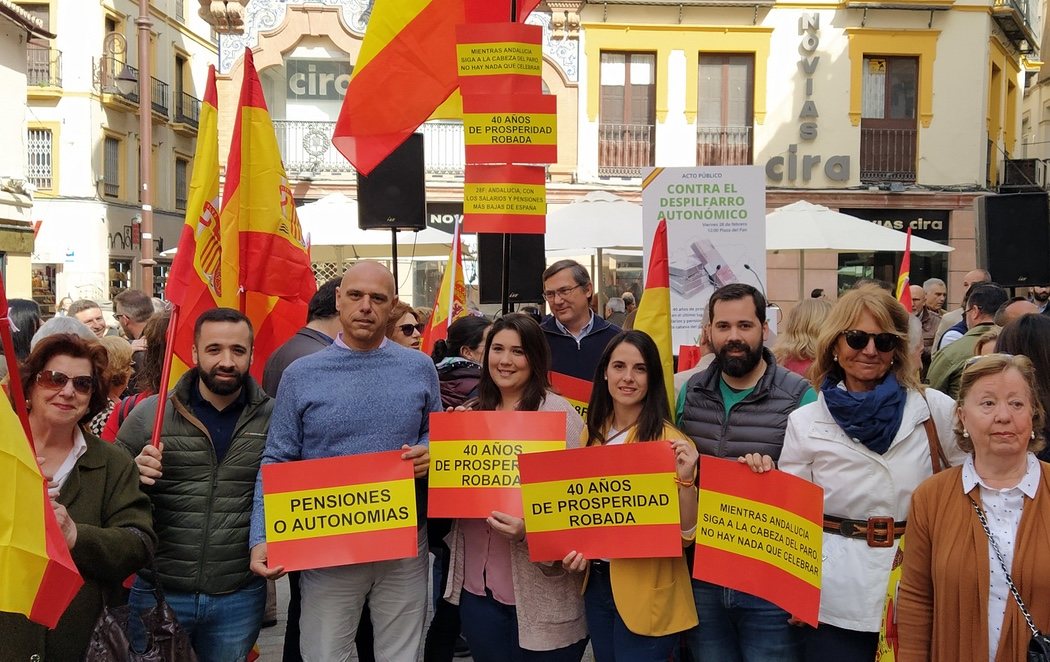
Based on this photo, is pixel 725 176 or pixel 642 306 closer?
pixel 642 306

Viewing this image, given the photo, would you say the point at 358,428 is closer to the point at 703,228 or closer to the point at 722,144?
the point at 703,228

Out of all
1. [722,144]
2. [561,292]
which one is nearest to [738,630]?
[561,292]

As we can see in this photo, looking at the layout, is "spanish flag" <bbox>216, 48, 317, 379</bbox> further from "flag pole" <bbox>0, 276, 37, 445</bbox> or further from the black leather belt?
the black leather belt

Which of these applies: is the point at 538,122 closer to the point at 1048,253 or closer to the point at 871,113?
the point at 1048,253

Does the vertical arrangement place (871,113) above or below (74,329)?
above

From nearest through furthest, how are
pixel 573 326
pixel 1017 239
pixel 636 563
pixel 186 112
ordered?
pixel 636 563, pixel 573 326, pixel 1017 239, pixel 186 112

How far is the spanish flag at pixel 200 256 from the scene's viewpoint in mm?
4227

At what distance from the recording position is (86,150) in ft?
96.0

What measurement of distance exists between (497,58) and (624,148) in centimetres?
1509

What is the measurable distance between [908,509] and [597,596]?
45.8 inches

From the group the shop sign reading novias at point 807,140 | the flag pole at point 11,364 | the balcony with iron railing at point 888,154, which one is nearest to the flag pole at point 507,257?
the flag pole at point 11,364

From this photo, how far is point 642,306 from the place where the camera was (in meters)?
4.33

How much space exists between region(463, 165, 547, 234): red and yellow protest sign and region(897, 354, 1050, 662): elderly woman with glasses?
2.70 meters

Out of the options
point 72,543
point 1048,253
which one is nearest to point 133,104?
point 1048,253
